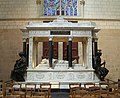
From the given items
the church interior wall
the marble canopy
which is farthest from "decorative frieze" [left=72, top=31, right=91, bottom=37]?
the church interior wall

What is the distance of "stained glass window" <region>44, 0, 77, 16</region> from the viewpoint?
1680 centimetres

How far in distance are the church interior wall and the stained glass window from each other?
572mm

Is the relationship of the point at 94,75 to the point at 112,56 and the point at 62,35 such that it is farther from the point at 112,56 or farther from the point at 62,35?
the point at 112,56

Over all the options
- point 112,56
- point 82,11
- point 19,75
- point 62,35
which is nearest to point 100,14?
point 82,11

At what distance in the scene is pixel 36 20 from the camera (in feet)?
53.8

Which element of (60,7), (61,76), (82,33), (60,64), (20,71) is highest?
(60,7)

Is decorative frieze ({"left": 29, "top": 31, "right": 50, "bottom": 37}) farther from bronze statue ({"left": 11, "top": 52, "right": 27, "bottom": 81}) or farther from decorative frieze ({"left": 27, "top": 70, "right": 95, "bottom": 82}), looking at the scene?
decorative frieze ({"left": 27, "top": 70, "right": 95, "bottom": 82})

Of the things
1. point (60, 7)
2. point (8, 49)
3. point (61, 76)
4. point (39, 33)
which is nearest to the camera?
point (61, 76)

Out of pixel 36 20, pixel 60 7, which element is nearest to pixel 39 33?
pixel 36 20

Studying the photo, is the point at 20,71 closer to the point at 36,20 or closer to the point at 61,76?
the point at 61,76

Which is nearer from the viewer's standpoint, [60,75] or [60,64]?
[60,75]

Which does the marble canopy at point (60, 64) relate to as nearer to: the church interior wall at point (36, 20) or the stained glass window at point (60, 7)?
the church interior wall at point (36, 20)

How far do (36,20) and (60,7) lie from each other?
6.02 feet

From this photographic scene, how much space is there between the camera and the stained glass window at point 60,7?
16797 mm
